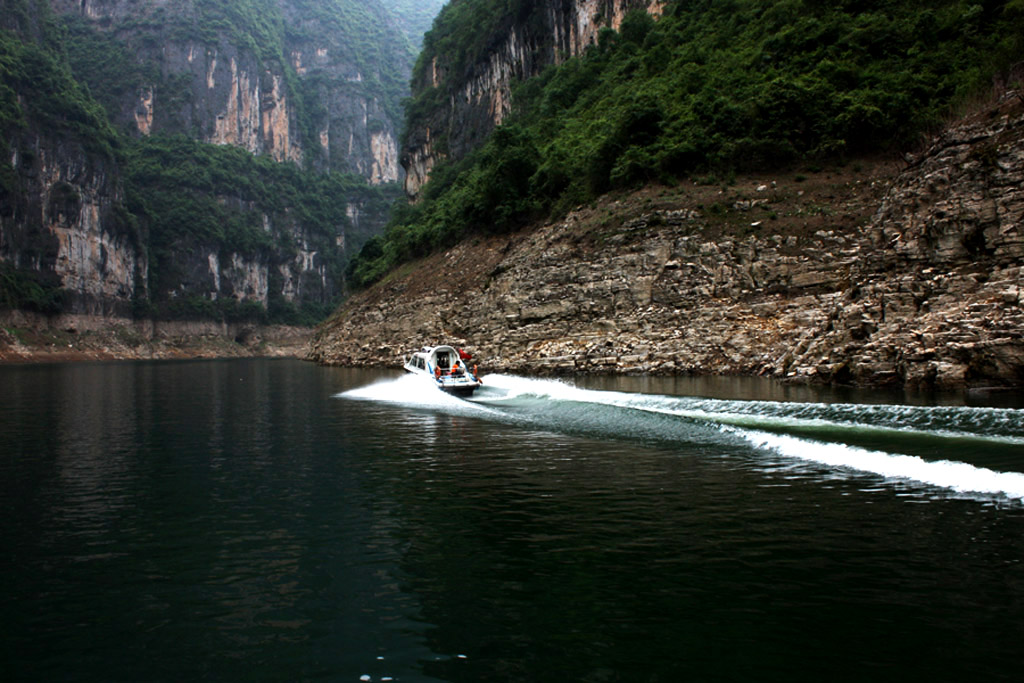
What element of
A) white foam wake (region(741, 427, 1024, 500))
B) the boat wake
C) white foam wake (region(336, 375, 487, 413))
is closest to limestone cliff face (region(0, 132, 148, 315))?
white foam wake (region(336, 375, 487, 413))

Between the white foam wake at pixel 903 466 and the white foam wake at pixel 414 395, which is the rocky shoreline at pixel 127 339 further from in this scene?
the white foam wake at pixel 903 466

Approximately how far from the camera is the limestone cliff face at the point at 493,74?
239 feet

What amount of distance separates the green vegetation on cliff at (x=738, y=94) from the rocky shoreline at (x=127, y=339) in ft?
159

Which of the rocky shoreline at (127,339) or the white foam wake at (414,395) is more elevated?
the rocky shoreline at (127,339)

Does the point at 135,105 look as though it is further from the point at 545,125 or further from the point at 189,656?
the point at 189,656

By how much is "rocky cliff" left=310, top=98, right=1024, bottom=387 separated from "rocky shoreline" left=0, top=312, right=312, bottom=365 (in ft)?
173

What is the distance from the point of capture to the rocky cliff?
23.3 meters

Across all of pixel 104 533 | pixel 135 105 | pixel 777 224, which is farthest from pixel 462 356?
pixel 135 105

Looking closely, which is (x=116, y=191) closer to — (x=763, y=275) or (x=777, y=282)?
(x=763, y=275)

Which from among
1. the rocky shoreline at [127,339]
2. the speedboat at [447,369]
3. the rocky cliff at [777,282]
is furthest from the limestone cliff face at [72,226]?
the speedboat at [447,369]

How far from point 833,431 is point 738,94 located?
3582cm

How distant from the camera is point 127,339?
441 feet

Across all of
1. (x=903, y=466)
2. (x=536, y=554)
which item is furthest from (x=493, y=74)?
(x=536, y=554)

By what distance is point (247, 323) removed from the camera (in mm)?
174125
